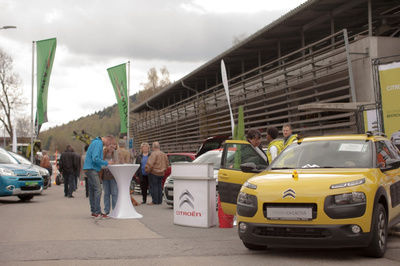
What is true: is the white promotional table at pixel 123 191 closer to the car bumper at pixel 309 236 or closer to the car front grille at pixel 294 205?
the car bumper at pixel 309 236

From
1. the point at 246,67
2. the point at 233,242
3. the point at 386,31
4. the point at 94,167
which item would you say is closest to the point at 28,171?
the point at 94,167

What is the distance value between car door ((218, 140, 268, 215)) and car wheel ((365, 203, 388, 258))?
8.88 feet

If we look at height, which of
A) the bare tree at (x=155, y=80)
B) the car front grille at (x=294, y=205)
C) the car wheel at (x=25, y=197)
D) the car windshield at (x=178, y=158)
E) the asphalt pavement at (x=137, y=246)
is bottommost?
the asphalt pavement at (x=137, y=246)

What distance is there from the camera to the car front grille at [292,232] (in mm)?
6656

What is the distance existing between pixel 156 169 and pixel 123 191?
3.46 metres

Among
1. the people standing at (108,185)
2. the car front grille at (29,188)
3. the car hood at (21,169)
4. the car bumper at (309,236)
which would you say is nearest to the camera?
the car bumper at (309,236)

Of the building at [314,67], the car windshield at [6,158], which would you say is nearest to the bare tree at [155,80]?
the building at [314,67]

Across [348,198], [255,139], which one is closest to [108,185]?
[255,139]

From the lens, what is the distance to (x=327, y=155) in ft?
26.0

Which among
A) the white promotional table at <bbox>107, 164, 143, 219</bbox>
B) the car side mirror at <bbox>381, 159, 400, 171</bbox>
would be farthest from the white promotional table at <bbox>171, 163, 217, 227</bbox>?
the car side mirror at <bbox>381, 159, 400, 171</bbox>

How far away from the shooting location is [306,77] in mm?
20172

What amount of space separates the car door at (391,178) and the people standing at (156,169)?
8441 mm

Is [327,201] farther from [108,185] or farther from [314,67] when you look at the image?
[314,67]

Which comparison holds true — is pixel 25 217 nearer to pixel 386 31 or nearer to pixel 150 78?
pixel 386 31
